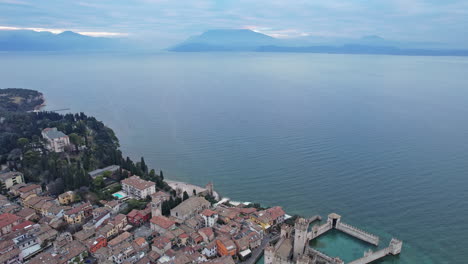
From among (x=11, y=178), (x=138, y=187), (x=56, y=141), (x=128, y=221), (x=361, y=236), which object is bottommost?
(x=361, y=236)

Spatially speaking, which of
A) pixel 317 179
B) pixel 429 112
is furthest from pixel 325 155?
pixel 429 112

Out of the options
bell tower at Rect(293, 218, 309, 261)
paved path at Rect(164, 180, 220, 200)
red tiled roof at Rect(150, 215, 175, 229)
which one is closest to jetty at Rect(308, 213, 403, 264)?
bell tower at Rect(293, 218, 309, 261)

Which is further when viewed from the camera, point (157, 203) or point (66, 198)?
point (66, 198)

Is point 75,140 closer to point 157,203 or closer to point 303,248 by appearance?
point 157,203

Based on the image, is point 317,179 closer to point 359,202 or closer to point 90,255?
point 359,202

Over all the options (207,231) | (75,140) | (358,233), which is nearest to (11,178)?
(75,140)

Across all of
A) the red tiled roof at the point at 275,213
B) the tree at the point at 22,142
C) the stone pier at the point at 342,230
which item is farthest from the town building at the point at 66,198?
the stone pier at the point at 342,230

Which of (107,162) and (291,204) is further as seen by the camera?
(107,162)
